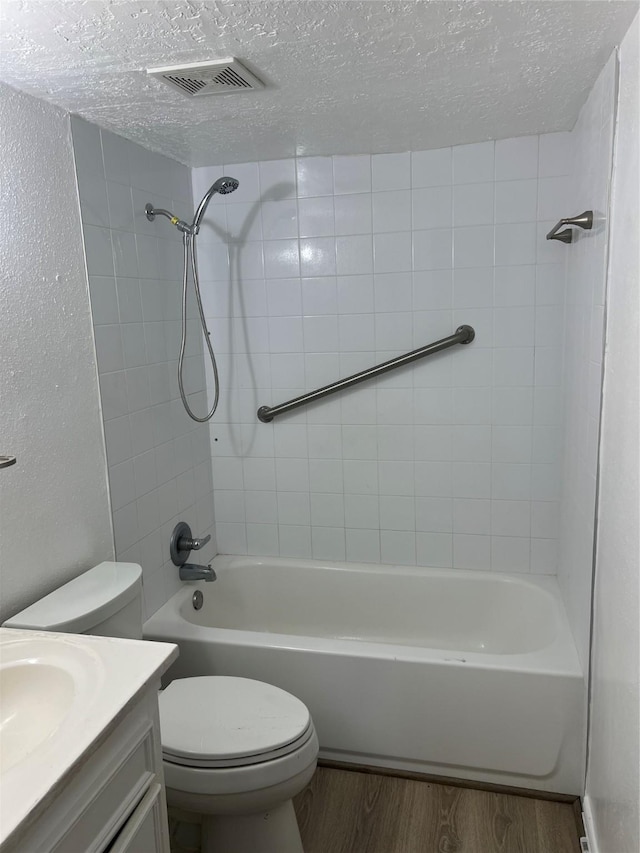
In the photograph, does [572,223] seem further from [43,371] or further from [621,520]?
[43,371]

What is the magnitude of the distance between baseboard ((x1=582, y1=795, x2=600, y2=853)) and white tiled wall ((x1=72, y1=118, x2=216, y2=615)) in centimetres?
143

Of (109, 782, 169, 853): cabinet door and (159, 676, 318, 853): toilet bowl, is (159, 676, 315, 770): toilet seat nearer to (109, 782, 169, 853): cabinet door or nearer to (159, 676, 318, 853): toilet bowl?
(159, 676, 318, 853): toilet bowl

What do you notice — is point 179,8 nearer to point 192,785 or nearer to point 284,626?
point 192,785

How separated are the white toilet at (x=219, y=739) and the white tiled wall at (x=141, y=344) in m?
0.37

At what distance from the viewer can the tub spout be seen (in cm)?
232

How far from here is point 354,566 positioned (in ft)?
8.22

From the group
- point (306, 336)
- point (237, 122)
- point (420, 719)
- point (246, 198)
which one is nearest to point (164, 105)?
point (237, 122)

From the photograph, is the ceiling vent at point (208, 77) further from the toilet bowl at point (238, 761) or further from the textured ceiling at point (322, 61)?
the toilet bowl at point (238, 761)

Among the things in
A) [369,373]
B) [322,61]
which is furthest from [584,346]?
[322,61]

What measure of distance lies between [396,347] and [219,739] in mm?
1432

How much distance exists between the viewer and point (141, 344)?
207cm

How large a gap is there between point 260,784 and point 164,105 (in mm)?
1725

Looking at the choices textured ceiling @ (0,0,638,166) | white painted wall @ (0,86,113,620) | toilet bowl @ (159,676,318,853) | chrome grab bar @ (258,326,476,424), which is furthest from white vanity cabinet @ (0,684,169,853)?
chrome grab bar @ (258,326,476,424)

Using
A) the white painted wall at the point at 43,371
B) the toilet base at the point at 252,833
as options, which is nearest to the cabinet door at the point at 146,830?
the toilet base at the point at 252,833
